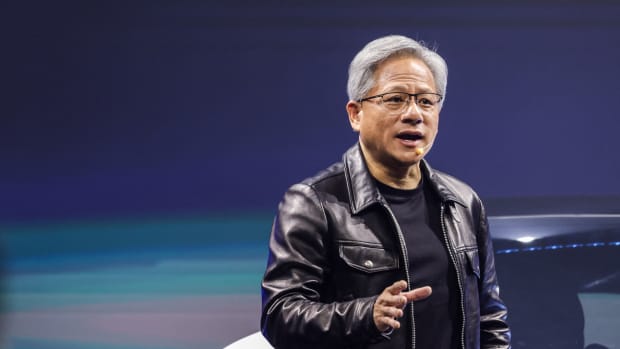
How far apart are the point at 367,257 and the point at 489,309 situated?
344 millimetres

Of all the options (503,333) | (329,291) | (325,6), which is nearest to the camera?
(329,291)

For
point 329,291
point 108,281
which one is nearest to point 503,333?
point 329,291

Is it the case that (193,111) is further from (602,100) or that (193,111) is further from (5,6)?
(602,100)

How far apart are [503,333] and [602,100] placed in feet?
5.78

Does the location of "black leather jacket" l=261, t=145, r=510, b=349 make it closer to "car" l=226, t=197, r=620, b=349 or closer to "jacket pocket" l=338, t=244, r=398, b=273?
"jacket pocket" l=338, t=244, r=398, b=273

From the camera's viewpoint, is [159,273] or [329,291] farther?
[159,273]

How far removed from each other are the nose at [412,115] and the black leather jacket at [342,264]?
130 mm

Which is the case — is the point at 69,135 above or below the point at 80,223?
above

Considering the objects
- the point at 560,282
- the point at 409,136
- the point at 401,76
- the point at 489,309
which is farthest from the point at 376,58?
the point at 560,282

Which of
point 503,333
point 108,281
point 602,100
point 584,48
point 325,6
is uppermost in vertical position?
point 325,6

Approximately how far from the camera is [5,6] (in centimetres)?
308

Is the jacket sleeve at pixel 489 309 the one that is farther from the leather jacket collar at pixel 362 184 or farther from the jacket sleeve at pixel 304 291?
the jacket sleeve at pixel 304 291

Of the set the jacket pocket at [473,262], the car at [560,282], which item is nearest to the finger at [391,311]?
the jacket pocket at [473,262]

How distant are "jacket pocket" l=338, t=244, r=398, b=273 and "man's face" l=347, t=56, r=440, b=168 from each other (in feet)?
0.59
